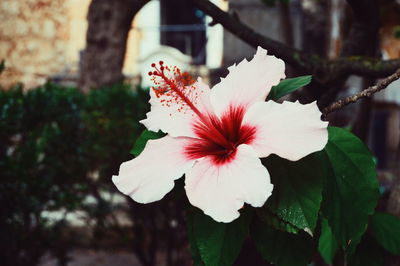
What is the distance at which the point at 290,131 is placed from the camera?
0.69m

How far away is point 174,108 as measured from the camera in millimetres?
874

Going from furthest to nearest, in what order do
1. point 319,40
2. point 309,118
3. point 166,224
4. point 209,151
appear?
point 319,40
point 166,224
point 209,151
point 309,118

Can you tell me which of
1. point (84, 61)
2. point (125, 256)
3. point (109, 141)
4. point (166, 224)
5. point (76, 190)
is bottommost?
point (125, 256)

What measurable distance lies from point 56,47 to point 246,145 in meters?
11.9

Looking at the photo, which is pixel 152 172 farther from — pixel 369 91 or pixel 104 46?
pixel 104 46

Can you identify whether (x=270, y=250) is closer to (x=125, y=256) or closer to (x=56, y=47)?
(x=125, y=256)

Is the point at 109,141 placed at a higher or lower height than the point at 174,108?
lower

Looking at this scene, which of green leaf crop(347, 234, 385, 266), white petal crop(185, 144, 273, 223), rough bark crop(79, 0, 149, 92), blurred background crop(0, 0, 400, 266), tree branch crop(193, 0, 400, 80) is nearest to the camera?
white petal crop(185, 144, 273, 223)

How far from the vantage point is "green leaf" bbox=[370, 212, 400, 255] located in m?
1.16

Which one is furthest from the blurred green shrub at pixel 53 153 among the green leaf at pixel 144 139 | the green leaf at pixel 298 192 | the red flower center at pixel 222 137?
the green leaf at pixel 298 192

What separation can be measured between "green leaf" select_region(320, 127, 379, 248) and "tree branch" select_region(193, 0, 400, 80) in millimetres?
800

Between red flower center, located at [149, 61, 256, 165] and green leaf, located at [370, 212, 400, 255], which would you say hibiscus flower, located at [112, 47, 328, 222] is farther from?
green leaf, located at [370, 212, 400, 255]

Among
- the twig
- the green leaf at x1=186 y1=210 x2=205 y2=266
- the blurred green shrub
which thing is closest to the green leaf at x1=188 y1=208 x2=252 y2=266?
the green leaf at x1=186 y1=210 x2=205 y2=266

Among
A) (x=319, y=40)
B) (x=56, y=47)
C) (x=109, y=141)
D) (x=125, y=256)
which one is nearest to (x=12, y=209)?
(x=109, y=141)
